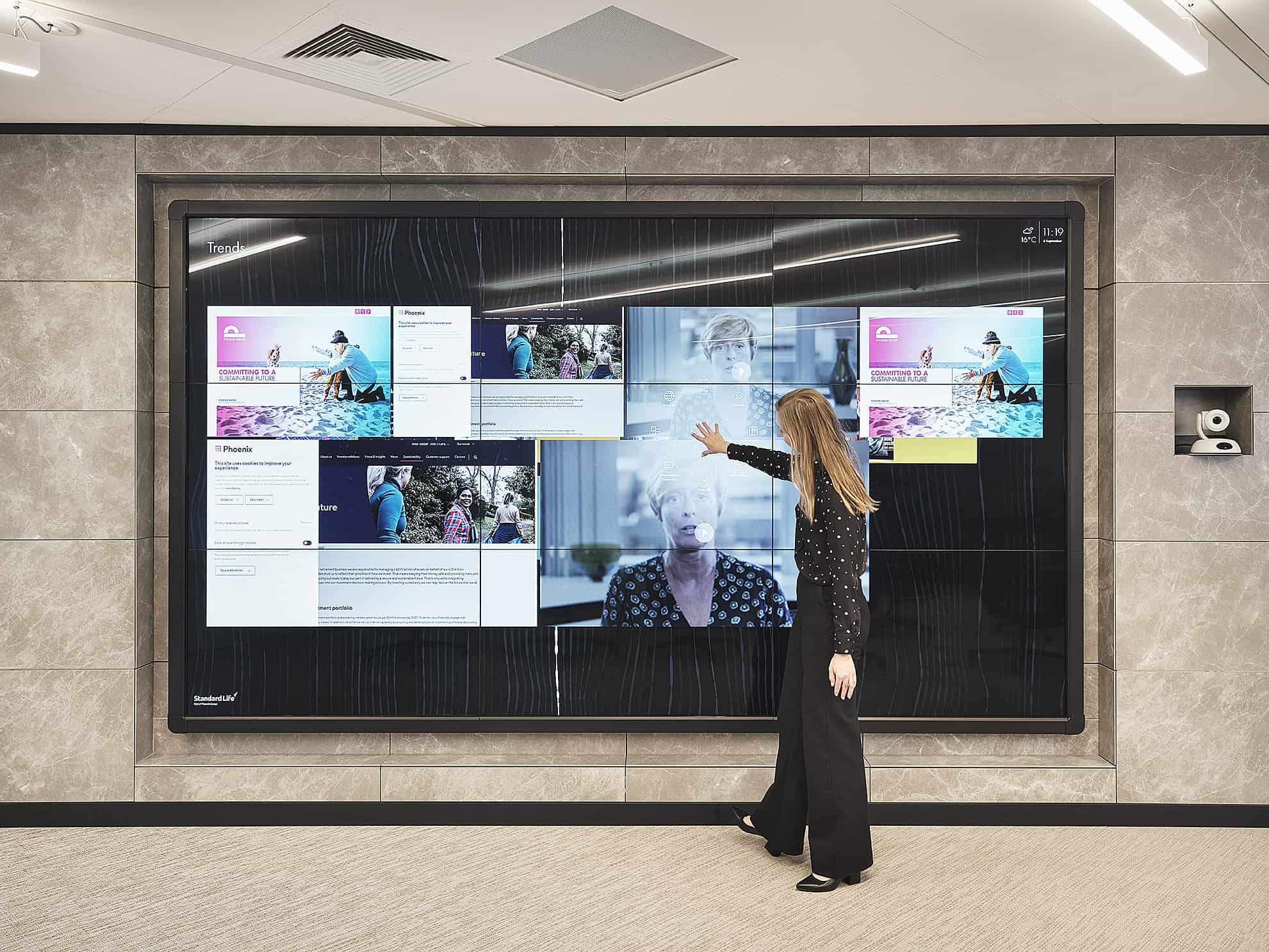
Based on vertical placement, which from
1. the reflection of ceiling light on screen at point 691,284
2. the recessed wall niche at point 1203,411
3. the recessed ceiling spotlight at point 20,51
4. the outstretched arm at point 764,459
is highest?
the recessed ceiling spotlight at point 20,51

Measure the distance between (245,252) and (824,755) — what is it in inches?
116

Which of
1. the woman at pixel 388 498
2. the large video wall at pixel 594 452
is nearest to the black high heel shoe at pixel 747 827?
the large video wall at pixel 594 452

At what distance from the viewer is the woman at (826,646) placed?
300 centimetres

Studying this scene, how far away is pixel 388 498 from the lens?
12.1ft

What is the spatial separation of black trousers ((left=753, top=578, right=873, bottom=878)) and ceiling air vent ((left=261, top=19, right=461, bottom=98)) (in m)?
2.20

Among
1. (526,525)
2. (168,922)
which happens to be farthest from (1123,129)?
(168,922)

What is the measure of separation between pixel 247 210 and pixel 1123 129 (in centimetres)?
354

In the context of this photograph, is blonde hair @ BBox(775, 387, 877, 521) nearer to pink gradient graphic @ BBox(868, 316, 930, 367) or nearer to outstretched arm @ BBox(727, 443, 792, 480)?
outstretched arm @ BBox(727, 443, 792, 480)

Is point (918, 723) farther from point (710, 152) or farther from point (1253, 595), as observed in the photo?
point (710, 152)

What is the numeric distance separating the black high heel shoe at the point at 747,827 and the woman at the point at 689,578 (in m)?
0.74

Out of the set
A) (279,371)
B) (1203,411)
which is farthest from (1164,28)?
(279,371)

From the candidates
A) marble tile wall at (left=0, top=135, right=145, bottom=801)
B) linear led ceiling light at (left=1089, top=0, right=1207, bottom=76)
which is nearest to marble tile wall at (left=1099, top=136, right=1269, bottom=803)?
linear led ceiling light at (left=1089, top=0, right=1207, bottom=76)

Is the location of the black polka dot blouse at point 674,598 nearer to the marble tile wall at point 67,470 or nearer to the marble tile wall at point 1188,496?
the marble tile wall at point 1188,496

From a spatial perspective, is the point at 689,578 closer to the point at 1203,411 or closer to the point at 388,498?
the point at 388,498
